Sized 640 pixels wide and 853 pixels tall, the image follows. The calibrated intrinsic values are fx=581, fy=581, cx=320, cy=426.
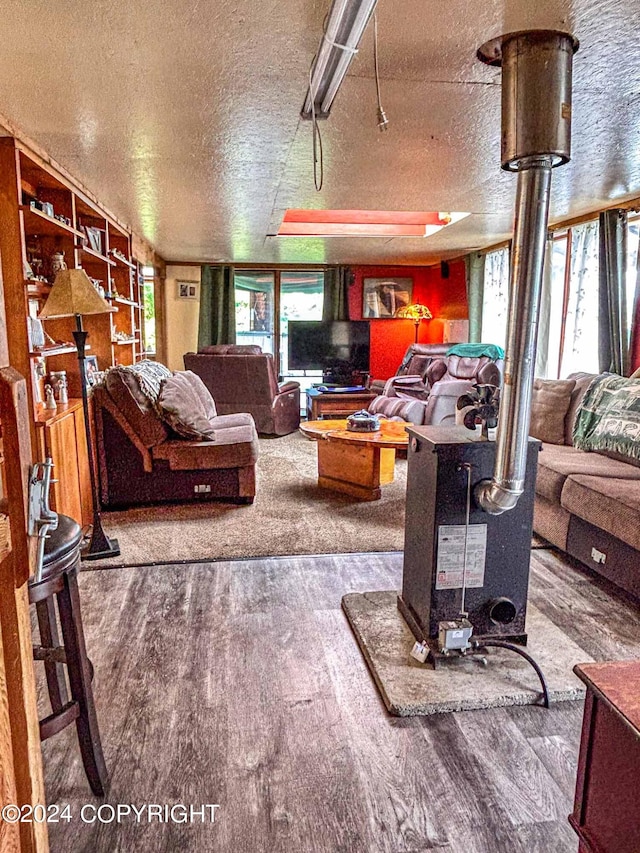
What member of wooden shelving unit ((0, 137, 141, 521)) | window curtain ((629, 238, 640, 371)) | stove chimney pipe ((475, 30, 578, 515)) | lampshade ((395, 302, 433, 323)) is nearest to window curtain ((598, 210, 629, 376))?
window curtain ((629, 238, 640, 371))

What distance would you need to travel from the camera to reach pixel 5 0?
5.37 ft

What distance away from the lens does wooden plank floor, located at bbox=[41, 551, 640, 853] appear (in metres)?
1.48

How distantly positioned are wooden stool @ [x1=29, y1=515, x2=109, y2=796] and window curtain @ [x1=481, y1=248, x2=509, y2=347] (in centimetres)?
561

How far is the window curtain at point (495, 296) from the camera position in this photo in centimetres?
639

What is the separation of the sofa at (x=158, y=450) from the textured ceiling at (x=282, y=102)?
53.7 inches

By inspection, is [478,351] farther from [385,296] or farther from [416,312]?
[385,296]

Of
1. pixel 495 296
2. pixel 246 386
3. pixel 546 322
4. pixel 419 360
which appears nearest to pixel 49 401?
pixel 246 386

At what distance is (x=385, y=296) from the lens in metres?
8.48

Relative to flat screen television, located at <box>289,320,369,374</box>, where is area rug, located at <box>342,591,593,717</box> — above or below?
below

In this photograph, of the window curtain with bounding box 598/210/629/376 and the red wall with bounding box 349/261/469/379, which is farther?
the red wall with bounding box 349/261/469/379

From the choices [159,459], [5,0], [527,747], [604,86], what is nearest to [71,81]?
[5,0]

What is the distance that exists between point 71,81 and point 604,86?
6.72ft

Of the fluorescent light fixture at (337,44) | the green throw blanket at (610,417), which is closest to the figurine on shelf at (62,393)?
the fluorescent light fixture at (337,44)

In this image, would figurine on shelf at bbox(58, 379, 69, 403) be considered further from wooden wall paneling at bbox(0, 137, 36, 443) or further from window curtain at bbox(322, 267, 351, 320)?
window curtain at bbox(322, 267, 351, 320)
